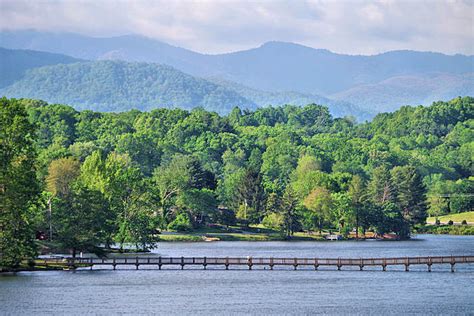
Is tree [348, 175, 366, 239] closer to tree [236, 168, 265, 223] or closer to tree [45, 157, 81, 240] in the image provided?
tree [236, 168, 265, 223]

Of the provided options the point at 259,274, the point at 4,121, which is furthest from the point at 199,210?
the point at 4,121

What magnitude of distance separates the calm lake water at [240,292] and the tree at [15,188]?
2.68 m

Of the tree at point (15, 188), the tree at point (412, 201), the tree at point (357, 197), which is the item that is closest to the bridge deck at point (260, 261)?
the tree at point (15, 188)

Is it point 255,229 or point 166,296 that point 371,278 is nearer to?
point 166,296

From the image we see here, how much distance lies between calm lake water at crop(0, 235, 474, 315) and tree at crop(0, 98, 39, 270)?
2.68 meters

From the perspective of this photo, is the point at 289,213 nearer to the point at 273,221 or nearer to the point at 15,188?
the point at 273,221

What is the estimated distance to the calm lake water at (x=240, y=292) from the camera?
259ft

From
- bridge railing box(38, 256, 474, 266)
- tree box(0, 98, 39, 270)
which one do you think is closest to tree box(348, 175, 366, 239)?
bridge railing box(38, 256, 474, 266)

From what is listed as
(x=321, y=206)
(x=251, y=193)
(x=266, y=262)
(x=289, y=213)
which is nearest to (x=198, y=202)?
(x=289, y=213)

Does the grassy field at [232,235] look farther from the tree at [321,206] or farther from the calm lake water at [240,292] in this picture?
the calm lake water at [240,292]

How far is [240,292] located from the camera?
297ft

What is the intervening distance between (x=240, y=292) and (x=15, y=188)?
23.2 metres

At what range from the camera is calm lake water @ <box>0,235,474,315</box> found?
78.9 m

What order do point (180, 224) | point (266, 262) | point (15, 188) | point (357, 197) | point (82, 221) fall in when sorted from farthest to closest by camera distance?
point (357, 197)
point (180, 224)
point (266, 262)
point (82, 221)
point (15, 188)
